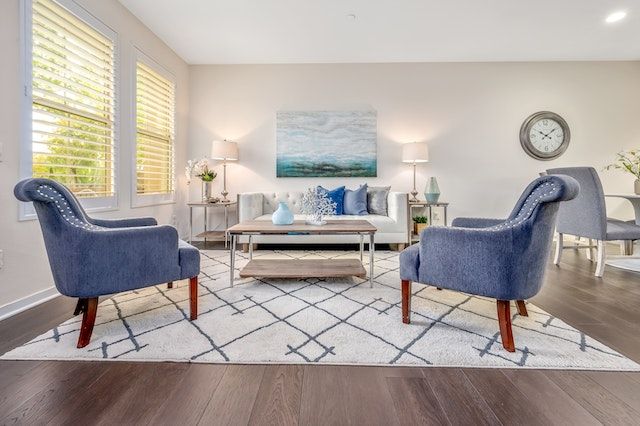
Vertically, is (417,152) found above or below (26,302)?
above

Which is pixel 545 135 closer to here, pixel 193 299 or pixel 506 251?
pixel 506 251

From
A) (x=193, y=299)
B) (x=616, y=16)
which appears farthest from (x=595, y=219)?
(x=193, y=299)

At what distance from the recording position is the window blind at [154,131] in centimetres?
350

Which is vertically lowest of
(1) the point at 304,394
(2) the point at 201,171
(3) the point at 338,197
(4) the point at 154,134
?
(1) the point at 304,394

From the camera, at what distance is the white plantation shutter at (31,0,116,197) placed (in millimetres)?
2201

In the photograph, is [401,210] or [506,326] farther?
[401,210]

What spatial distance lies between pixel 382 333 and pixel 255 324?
0.73 meters

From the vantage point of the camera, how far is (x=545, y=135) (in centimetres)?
456

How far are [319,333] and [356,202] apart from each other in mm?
2591

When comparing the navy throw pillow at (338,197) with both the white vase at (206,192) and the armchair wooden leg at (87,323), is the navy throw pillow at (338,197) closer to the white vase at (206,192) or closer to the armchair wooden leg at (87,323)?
the white vase at (206,192)

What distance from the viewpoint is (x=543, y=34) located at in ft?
12.2

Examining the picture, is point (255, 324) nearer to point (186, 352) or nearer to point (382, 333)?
point (186, 352)

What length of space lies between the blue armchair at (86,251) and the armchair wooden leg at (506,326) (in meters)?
1.85

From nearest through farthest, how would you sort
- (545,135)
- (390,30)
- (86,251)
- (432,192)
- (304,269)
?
(86,251)
(304,269)
(390,30)
(432,192)
(545,135)
